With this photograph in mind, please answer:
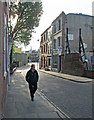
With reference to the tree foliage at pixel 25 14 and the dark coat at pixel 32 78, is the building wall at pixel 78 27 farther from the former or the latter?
the dark coat at pixel 32 78

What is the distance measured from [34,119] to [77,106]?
2245mm

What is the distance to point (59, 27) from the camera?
27.3 metres

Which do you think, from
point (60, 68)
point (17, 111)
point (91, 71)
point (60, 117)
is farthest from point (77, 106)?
point (60, 68)

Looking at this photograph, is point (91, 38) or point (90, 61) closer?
point (90, 61)

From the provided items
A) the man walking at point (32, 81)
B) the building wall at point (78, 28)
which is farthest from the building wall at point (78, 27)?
the man walking at point (32, 81)

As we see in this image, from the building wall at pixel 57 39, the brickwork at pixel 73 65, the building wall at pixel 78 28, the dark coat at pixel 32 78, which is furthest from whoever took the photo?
the building wall at pixel 57 39

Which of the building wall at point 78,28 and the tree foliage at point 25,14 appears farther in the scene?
the building wall at point 78,28

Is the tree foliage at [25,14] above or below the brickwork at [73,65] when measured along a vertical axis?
above

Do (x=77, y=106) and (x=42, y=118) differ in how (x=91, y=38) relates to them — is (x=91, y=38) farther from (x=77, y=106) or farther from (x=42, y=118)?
(x=42, y=118)

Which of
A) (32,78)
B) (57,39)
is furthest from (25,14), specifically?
(32,78)

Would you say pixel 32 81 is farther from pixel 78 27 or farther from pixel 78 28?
pixel 78 27

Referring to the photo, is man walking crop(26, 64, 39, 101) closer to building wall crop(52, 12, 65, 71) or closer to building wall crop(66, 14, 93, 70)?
building wall crop(66, 14, 93, 70)

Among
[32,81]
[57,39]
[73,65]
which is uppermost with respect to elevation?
[57,39]

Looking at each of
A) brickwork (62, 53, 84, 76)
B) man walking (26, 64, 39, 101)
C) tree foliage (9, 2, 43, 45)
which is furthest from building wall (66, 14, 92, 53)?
man walking (26, 64, 39, 101)
